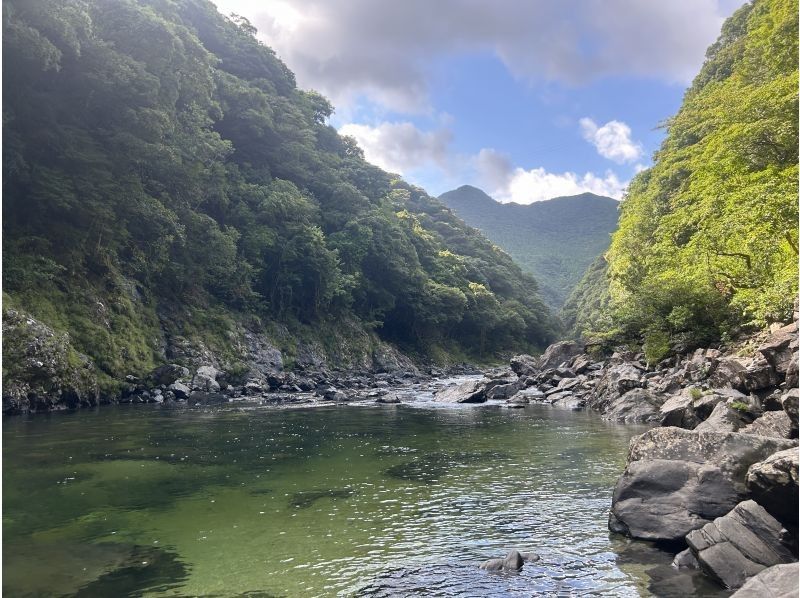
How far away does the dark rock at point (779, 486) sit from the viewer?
688 centimetres

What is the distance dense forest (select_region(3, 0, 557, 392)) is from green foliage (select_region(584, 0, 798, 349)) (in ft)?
101

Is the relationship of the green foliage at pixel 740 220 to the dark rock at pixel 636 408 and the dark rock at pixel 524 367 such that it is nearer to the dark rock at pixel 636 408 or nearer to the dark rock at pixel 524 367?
the dark rock at pixel 636 408

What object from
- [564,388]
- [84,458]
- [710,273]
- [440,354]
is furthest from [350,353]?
[84,458]

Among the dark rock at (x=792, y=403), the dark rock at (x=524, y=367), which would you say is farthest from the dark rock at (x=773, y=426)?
the dark rock at (x=524, y=367)

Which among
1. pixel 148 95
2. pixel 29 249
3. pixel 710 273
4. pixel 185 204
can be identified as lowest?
pixel 710 273

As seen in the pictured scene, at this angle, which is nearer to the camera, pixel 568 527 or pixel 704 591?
pixel 704 591

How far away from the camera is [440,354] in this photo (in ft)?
268

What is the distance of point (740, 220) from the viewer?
2262 cm

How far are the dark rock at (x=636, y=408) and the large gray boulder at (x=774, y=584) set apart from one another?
53.3 feet

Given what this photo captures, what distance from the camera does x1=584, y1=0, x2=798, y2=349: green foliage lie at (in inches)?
840

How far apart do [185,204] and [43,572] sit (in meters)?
39.6

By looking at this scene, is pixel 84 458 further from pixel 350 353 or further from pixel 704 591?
pixel 350 353

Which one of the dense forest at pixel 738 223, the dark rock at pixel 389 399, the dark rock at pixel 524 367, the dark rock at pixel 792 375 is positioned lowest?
the dark rock at pixel 389 399

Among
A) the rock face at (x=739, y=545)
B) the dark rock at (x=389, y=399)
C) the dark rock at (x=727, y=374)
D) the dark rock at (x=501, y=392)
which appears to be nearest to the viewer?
the rock face at (x=739, y=545)
